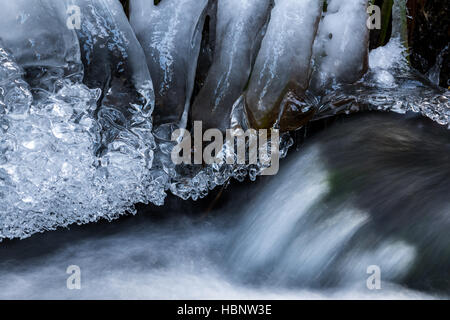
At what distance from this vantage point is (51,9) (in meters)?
1.45

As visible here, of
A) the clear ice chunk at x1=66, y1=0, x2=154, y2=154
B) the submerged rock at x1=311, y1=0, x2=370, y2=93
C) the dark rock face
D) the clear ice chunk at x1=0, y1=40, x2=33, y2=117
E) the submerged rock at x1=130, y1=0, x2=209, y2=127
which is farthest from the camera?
the dark rock face

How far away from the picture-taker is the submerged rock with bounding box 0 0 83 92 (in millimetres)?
1397

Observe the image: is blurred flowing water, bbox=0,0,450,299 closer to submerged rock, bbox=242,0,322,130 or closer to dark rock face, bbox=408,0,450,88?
submerged rock, bbox=242,0,322,130

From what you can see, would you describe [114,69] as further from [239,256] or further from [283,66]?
[239,256]

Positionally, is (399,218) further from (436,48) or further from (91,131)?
(436,48)

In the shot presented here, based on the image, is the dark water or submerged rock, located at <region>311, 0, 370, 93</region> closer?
the dark water

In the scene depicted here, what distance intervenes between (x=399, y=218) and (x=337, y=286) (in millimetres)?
267

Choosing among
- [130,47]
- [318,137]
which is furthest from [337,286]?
[130,47]

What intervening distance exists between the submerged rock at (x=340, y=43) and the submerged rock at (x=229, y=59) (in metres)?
0.24

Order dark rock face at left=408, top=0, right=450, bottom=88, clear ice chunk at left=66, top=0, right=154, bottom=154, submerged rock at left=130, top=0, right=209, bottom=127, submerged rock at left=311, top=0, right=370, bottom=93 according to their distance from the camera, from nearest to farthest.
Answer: clear ice chunk at left=66, top=0, right=154, bottom=154
submerged rock at left=130, top=0, right=209, bottom=127
submerged rock at left=311, top=0, right=370, bottom=93
dark rock face at left=408, top=0, right=450, bottom=88

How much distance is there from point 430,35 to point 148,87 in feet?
4.32

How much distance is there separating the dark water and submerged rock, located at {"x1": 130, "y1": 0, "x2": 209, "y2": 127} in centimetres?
33

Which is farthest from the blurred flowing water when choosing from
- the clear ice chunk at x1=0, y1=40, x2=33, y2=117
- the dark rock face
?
the dark rock face

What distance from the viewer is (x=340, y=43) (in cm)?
181
